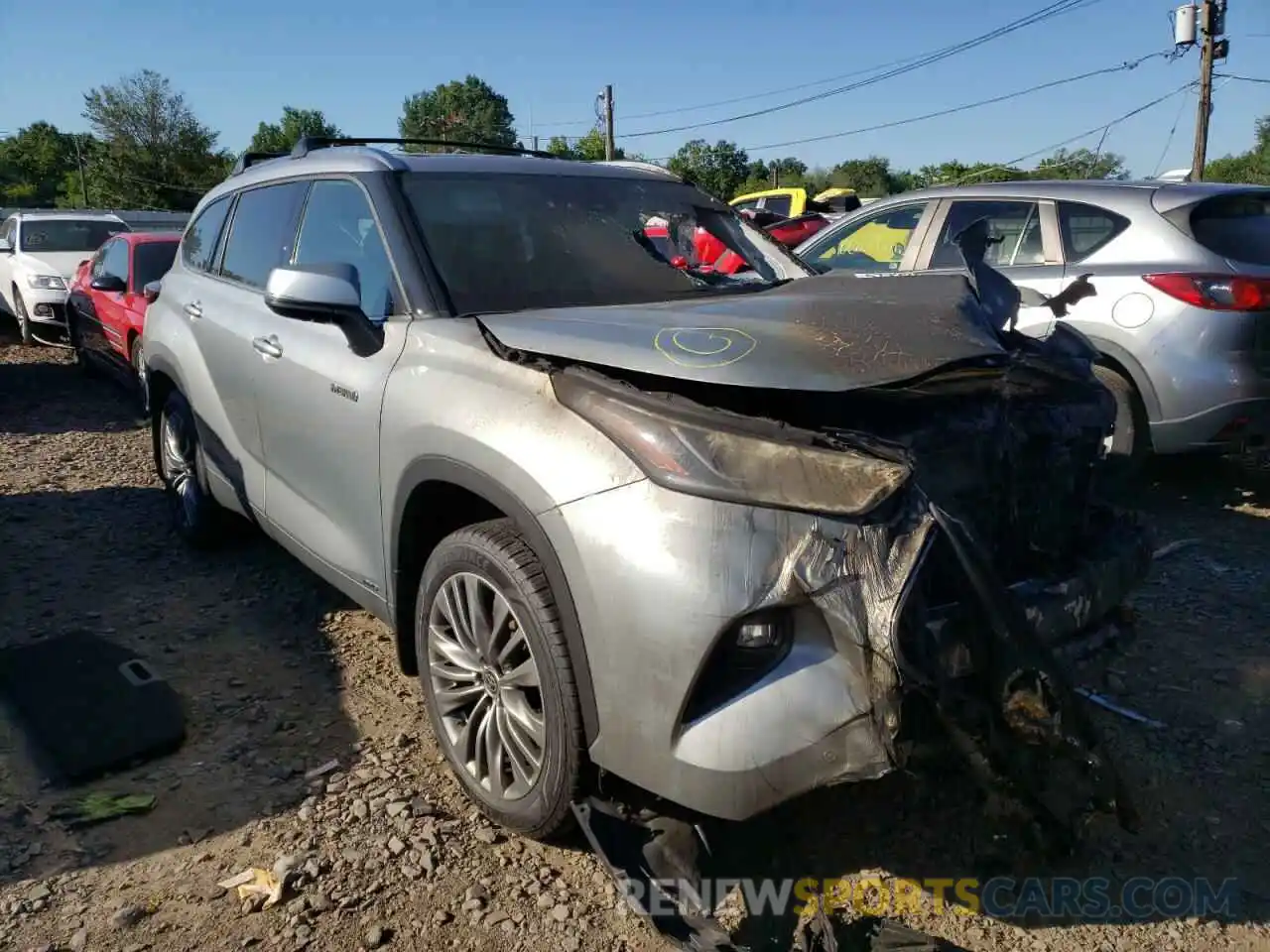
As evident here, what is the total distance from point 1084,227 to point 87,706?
554 centimetres

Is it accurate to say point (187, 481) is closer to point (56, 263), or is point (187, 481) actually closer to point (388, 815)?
point (388, 815)

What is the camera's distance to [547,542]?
2258 millimetres

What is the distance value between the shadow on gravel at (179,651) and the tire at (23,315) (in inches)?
276

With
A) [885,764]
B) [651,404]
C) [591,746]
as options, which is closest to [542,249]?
[651,404]

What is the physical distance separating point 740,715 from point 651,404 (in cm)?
71

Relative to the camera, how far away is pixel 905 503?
205 centimetres

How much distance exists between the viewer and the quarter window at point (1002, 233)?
19.4 ft

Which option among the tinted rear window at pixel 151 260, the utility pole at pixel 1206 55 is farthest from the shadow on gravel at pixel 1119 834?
the utility pole at pixel 1206 55

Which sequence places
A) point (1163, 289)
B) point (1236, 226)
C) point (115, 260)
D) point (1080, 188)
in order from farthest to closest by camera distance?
point (115, 260) < point (1080, 188) < point (1236, 226) < point (1163, 289)

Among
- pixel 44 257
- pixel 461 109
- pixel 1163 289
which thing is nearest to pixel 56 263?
pixel 44 257

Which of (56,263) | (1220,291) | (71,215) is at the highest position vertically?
(71,215)

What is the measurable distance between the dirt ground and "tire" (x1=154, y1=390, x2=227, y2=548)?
1.25 feet

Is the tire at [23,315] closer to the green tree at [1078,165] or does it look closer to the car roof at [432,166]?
the car roof at [432,166]

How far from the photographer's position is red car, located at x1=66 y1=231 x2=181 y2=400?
8.09 m
